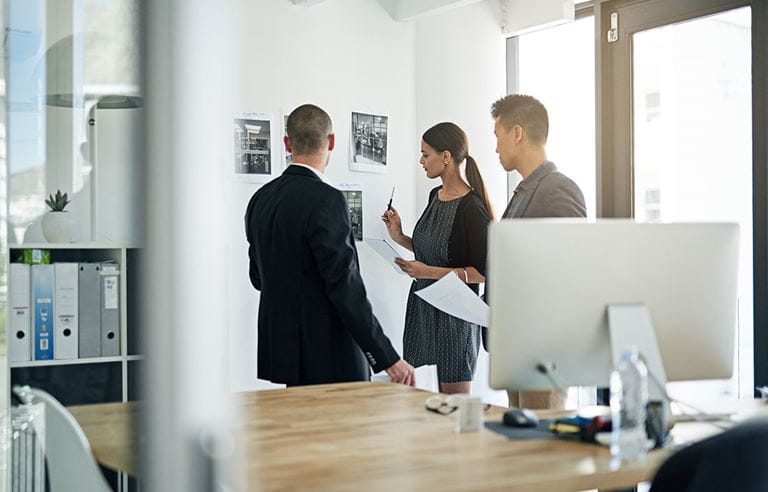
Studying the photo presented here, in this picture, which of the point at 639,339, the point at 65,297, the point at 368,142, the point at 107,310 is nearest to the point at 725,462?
the point at 639,339

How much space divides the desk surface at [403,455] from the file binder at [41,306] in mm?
299

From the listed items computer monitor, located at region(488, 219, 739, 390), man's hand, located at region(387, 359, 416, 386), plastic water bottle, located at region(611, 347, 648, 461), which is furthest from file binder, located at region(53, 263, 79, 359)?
man's hand, located at region(387, 359, 416, 386)

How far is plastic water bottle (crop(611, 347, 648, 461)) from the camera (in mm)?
1572

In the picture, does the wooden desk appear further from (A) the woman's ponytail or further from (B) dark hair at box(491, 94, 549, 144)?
(A) the woman's ponytail

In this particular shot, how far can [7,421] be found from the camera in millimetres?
1345

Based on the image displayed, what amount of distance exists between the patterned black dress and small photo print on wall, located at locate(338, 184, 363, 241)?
0.43 meters

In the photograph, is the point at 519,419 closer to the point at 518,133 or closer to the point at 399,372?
the point at 399,372

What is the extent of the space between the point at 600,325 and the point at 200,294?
1427 mm

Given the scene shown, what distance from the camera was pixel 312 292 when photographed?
9.33 ft

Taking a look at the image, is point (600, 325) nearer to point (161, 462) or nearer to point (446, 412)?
point (446, 412)

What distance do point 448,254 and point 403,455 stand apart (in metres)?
2.46

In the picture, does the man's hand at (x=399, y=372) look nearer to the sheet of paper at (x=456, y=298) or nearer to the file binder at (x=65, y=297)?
the sheet of paper at (x=456, y=298)

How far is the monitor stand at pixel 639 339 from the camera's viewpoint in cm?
Answer: 172

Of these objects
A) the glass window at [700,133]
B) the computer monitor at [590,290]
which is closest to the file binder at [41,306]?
the computer monitor at [590,290]
